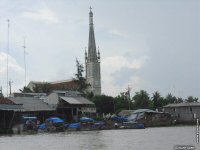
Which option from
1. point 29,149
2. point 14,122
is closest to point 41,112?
point 14,122

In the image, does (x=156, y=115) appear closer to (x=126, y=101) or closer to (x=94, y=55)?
(x=126, y=101)

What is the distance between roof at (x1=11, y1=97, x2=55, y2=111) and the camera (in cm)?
5090

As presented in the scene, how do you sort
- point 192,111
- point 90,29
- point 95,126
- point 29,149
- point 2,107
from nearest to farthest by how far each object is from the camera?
point 29,149 → point 2,107 → point 95,126 → point 192,111 → point 90,29

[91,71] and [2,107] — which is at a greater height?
[91,71]

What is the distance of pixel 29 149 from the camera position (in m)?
22.2

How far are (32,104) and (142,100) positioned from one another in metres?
35.4

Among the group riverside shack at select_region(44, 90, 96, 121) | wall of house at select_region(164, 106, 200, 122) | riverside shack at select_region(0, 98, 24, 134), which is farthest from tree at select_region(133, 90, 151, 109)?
riverside shack at select_region(0, 98, 24, 134)

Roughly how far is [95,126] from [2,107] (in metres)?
10.6

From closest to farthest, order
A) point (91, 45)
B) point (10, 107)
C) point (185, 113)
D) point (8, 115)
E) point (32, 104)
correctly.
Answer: point (10, 107) → point (8, 115) → point (32, 104) → point (185, 113) → point (91, 45)

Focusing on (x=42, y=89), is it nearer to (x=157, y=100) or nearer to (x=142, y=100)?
(x=142, y=100)

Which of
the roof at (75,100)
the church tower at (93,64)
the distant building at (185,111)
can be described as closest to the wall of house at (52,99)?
the roof at (75,100)

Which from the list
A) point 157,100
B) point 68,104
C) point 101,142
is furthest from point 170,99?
point 101,142

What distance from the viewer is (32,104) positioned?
5212cm

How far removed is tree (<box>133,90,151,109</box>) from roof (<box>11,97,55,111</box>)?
32465mm
